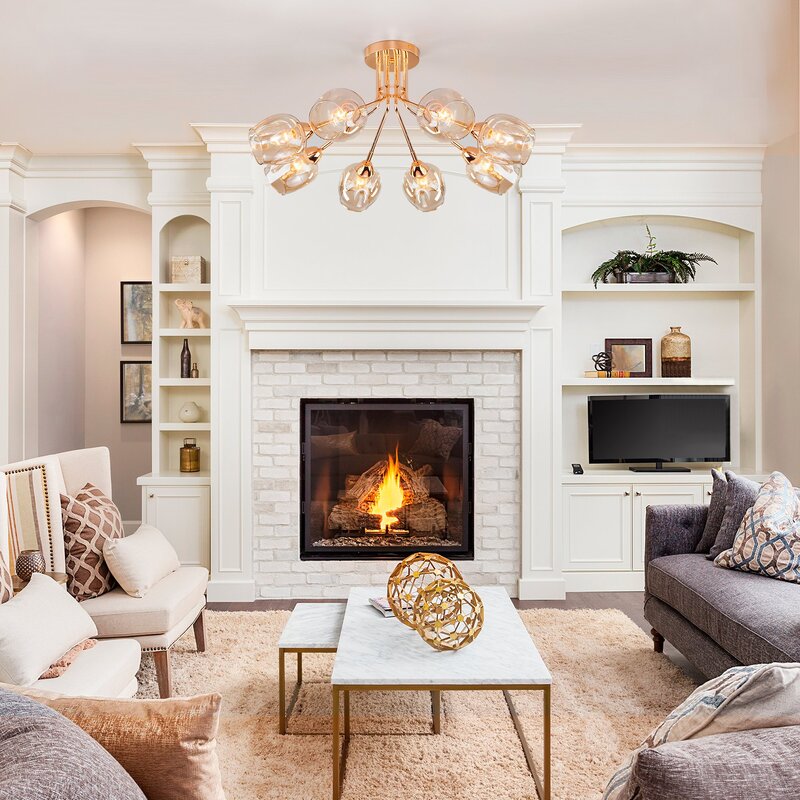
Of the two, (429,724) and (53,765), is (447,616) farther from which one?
(53,765)

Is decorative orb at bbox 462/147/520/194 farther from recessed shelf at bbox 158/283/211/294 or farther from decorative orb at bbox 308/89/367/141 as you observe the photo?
recessed shelf at bbox 158/283/211/294

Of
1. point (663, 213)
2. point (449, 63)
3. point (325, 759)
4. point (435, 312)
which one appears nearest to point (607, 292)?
point (663, 213)

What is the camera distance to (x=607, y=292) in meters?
4.68

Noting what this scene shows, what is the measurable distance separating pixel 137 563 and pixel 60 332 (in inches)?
124

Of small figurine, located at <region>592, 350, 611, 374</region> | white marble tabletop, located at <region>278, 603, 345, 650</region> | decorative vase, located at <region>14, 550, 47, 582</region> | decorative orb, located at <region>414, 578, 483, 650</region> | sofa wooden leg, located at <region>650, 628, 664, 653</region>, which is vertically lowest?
sofa wooden leg, located at <region>650, 628, 664, 653</region>

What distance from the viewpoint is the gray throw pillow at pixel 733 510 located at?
310cm

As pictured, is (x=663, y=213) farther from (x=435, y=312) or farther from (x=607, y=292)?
(x=435, y=312)

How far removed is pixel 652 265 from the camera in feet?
15.1

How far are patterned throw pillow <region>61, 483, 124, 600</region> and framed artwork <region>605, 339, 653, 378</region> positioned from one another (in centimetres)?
323

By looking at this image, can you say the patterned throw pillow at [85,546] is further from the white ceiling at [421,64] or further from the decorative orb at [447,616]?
the white ceiling at [421,64]

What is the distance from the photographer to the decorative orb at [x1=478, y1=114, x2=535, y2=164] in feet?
7.43

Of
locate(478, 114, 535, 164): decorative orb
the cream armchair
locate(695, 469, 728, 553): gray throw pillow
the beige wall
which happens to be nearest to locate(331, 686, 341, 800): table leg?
the cream armchair

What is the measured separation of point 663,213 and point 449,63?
198cm

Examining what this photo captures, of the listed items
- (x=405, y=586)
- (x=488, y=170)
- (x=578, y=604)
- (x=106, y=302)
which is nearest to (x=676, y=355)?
(x=578, y=604)
